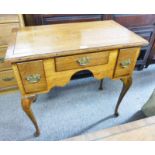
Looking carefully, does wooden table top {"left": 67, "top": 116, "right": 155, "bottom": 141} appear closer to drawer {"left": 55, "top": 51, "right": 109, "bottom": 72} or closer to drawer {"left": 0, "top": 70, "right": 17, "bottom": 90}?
drawer {"left": 55, "top": 51, "right": 109, "bottom": 72}

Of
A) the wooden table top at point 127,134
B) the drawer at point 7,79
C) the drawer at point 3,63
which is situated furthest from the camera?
the drawer at point 7,79

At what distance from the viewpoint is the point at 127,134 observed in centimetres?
64


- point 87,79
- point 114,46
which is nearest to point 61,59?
point 114,46

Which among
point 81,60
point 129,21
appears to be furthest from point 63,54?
point 129,21

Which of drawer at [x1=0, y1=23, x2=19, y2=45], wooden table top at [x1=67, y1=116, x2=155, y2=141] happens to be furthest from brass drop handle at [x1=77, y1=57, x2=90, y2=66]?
drawer at [x1=0, y1=23, x2=19, y2=45]

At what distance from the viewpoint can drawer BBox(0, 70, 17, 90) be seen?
1532mm

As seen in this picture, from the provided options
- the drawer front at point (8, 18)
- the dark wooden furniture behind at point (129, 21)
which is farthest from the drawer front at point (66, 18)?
the drawer front at point (8, 18)

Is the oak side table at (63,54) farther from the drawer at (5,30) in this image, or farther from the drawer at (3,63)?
the drawer at (3,63)

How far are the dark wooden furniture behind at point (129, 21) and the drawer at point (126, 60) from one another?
0.63 m

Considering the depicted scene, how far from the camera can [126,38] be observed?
3.30 feet

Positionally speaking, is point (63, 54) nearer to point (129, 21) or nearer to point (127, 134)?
point (127, 134)

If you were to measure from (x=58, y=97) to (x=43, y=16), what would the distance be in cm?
83

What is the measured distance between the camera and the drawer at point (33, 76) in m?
0.83
